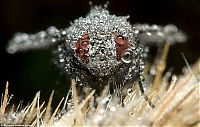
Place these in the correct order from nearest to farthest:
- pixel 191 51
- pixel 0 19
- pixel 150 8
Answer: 1. pixel 191 51
2. pixel 150 8
3. pixel 0 19

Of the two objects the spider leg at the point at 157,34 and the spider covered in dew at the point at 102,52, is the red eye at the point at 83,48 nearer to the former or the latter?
the spider covered in dew at the point at 102,52

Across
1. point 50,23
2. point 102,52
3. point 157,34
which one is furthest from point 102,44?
point 50,23

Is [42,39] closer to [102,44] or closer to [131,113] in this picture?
[102,44]

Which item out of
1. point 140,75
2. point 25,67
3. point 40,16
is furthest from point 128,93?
point 40,16

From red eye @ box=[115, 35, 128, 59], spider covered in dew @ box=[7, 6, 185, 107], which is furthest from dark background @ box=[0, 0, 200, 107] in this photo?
red eye @ box=[115, 35, 128, 59]

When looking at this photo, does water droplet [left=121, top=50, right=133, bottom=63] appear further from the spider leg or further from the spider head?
the spider leg

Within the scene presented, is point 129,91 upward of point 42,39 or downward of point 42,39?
→ downward

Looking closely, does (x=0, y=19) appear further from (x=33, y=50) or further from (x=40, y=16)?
(x=33, y=50)

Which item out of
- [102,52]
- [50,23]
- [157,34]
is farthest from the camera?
[50,23]
